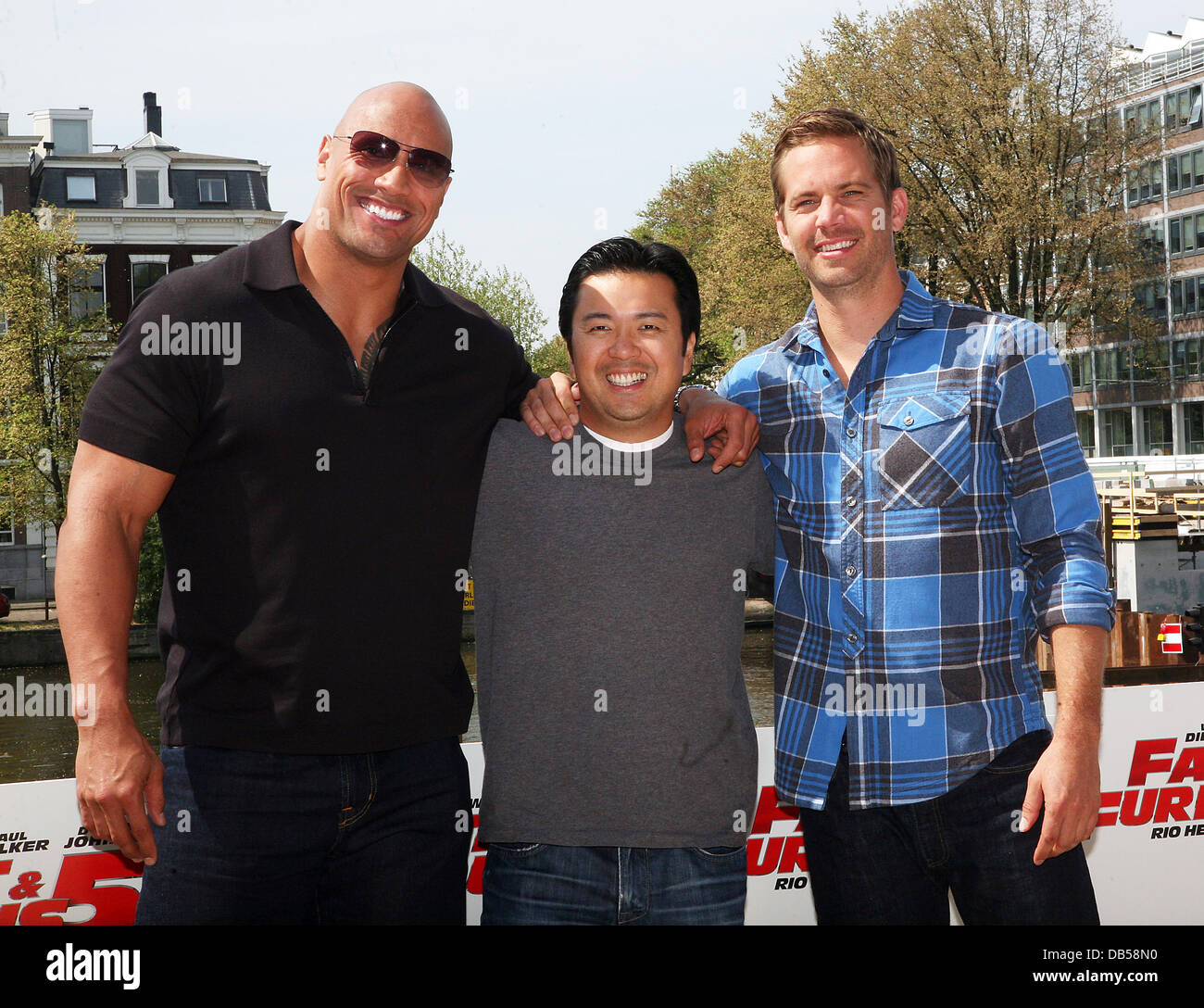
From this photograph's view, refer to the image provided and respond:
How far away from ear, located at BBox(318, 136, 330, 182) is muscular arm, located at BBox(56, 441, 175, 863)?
106 centimetres

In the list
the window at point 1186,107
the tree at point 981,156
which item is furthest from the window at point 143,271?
the window at point 1186,107

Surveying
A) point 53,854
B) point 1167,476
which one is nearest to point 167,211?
point 1167,476

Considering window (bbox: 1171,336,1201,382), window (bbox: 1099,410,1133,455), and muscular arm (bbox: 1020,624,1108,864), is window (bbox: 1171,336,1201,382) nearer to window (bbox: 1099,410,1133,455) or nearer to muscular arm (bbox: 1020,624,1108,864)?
window (bbox: 1099,410,1133,455)

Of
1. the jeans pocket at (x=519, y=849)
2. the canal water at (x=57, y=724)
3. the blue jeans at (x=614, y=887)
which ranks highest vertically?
the jeans pocket at (x=519, y=849)

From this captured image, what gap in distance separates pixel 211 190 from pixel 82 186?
382 cm

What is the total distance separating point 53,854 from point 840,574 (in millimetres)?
3326

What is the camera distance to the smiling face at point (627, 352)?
3305 mm

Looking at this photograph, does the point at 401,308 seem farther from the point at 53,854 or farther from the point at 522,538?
the point at 53,854

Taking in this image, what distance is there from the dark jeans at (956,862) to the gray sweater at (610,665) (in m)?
0.29

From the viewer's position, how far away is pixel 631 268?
3.42 m

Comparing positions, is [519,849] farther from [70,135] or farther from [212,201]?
[70,135]

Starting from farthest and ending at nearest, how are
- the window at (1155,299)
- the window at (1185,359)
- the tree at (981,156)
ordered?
the window at (1155,299) → the window at (1185,359) → the tree at (981,156)

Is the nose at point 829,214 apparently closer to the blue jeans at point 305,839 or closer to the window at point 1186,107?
the blue jeans at point 305,839

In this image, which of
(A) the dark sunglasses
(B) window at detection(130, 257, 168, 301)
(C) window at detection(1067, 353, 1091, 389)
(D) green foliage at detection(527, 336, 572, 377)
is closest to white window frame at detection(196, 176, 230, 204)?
(B) window at detection(130, 257, 168, 301)
